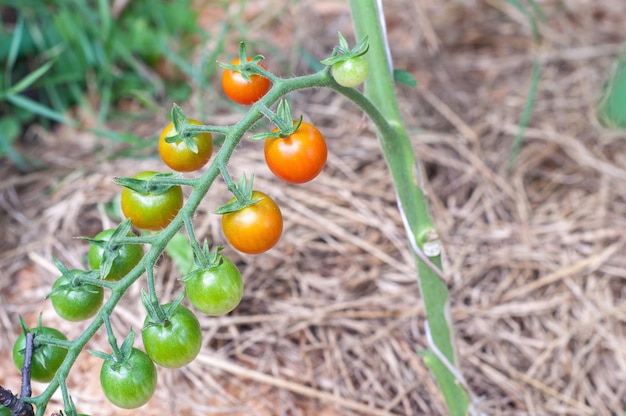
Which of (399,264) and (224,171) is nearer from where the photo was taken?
(224,171)

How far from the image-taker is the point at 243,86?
89cm

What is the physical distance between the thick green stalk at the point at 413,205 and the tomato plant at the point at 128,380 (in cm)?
48

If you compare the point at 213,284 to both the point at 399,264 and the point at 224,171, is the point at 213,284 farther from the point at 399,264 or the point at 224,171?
the point at 399,264

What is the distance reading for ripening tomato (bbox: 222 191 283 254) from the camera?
79 centimetres

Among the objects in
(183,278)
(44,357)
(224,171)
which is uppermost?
(224,171)

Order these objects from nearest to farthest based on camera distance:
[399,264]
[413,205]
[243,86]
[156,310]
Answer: [156,310] < [243,86] < [413,205] < [399,264]

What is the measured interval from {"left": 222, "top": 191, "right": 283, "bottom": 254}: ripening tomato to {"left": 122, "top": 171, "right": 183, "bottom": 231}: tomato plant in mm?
79

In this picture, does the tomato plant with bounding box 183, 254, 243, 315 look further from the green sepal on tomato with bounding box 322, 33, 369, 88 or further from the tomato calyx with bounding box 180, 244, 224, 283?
the green sepal on tomato with bounding box 322, 33, 369, 88

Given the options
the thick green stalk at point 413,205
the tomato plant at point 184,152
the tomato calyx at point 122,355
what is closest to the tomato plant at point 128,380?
the tomato calyx at point 122,355

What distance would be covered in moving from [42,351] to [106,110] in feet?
4.62

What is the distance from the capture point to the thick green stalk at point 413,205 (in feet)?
3.53

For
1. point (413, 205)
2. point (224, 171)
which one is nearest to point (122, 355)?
point (224, 171)

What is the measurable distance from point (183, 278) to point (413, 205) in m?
0.45

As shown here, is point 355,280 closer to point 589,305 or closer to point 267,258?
point 267,258
